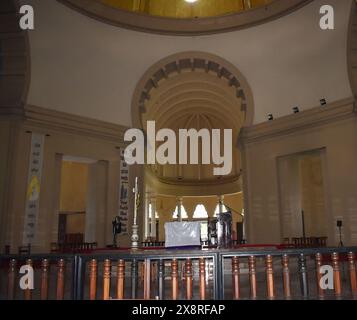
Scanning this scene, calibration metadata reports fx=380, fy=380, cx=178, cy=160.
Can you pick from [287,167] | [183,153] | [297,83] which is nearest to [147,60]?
[297,83]

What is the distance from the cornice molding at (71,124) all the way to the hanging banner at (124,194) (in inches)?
28.2

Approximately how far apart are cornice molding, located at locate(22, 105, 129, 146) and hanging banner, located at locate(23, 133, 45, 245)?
446mm

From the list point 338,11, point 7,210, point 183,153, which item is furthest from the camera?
point 183,153

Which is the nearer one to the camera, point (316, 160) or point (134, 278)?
point (134, 278)

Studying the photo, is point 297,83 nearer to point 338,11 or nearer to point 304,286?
point 338,11

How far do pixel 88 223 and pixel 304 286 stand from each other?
927cm

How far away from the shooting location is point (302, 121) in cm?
1162

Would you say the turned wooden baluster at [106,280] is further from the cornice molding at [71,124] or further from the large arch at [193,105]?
the large arch at [193,105]

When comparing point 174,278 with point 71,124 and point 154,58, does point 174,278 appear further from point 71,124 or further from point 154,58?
point 154,58

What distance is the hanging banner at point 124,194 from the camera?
1231 centimetres

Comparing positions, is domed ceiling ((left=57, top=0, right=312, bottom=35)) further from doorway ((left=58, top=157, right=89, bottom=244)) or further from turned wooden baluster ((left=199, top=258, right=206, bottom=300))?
turned wooden baluster ((left=199, top=258, right=206, bottom=300))

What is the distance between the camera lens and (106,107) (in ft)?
41.8

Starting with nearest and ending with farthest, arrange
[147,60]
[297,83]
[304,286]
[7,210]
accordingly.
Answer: [304,286] → [7,210] → [297,83] → [147,60]

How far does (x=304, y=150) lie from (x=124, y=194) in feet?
19.3
